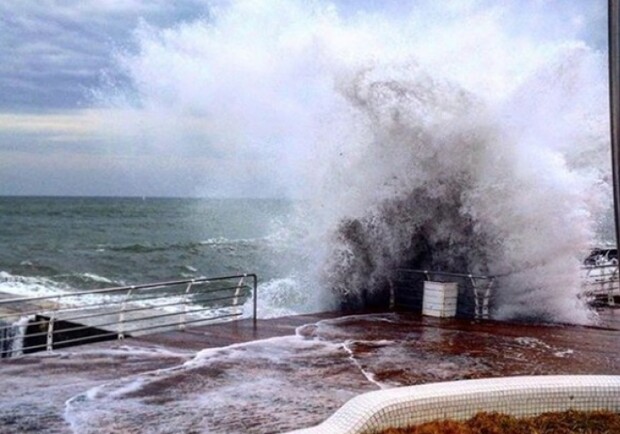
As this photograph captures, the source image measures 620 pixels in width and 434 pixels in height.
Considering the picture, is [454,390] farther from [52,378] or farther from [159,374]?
[52,378]

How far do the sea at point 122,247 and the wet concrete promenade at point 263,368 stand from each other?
51.9ft

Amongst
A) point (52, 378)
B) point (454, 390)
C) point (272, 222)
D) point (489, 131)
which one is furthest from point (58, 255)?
point (454, 390)

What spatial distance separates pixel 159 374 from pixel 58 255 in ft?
122

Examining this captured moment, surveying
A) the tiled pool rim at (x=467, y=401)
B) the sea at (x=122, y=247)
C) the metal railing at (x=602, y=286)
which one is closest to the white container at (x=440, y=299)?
the metal railing at (x=602, y=286)

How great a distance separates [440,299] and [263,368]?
5106 millimetres

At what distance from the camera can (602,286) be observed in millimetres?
16922

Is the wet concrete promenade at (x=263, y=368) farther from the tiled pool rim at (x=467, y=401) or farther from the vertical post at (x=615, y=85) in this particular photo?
the vertical post at (x=615, y=85)

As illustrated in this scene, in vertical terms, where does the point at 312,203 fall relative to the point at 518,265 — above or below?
above

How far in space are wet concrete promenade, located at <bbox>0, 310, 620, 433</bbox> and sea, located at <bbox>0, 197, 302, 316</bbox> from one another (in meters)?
15.8

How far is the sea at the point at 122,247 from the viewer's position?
123ft

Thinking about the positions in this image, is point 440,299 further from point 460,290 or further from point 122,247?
point 122,247

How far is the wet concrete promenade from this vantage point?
7.14m

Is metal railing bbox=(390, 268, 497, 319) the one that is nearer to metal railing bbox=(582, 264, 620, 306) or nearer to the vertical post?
metal railing bbox=(582, 264, 620, 306)

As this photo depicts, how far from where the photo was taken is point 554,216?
1463 cm
